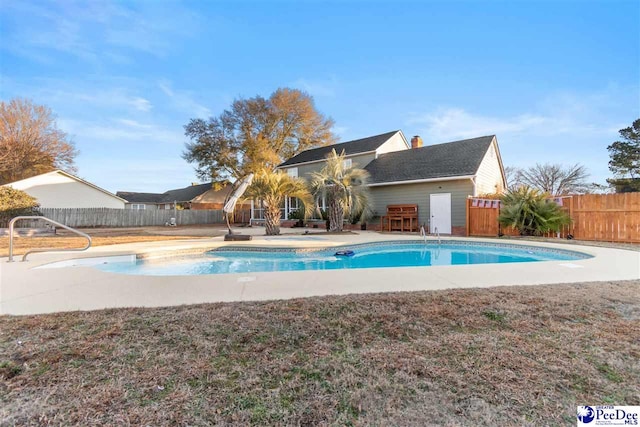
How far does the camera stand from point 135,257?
→ 7.64 m

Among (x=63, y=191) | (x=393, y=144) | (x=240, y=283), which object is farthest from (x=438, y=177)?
(x=63, y=191)

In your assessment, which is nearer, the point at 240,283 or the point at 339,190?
the point at 240,283

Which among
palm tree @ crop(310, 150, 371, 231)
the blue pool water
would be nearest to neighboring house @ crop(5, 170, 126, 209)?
the blue pool water

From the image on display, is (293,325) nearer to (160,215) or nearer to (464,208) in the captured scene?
(464,208)

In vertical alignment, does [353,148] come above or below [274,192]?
above

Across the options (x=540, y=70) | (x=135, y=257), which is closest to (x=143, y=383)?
(x=135, y=257)

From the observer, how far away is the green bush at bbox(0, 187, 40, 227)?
1545 centimetres

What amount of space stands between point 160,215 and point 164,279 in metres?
22.6

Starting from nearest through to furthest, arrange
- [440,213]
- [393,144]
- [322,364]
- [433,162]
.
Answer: [322,364] < [440,213] < [433,162] < [393,144]

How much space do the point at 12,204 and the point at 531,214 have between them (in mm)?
25707

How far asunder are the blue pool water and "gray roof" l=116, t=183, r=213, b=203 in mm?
29348

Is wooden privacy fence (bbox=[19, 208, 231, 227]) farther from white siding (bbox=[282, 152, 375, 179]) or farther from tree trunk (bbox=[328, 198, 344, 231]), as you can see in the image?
tree trunk (bbox=[328, 198, 344, 231])

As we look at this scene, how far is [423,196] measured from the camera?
14539 millimetres

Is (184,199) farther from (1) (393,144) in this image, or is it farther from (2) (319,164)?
(1) (393,144)
